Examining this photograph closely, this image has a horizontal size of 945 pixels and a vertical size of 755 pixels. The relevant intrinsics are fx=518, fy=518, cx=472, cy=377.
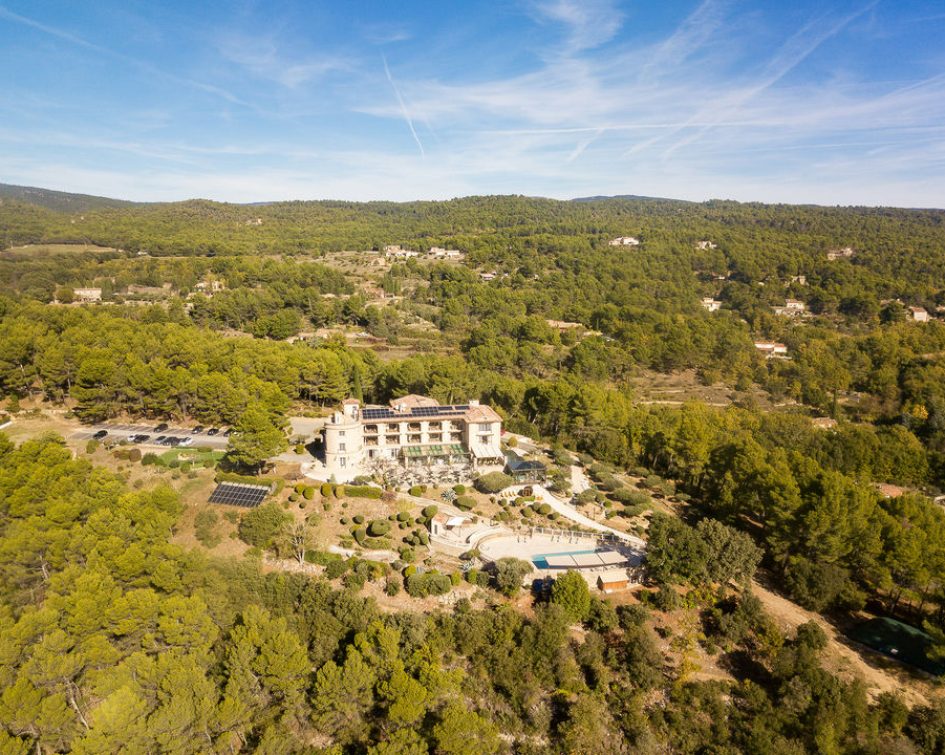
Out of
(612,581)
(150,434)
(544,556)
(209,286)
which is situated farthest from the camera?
(209,286)

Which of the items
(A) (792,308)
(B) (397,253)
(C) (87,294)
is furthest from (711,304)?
(C) (87,294)

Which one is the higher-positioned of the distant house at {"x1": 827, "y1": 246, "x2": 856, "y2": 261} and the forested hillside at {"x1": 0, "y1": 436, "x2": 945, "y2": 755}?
the distant house at {"x1": 827, "y1": 246, "x2": 856, "y2": 261}

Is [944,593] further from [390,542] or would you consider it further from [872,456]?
[390,542]

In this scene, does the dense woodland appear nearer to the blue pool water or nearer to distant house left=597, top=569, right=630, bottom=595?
distant house left=597, top=569, right=630, bottom=595

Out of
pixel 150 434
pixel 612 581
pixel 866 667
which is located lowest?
pixel 866 667

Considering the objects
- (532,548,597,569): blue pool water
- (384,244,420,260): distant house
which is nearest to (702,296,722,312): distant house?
(384,244,420,260): distant house

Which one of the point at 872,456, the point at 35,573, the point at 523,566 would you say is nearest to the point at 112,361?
the point at 35,573

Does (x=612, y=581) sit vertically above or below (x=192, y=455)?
below

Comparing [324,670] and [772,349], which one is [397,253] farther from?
[324,670]
